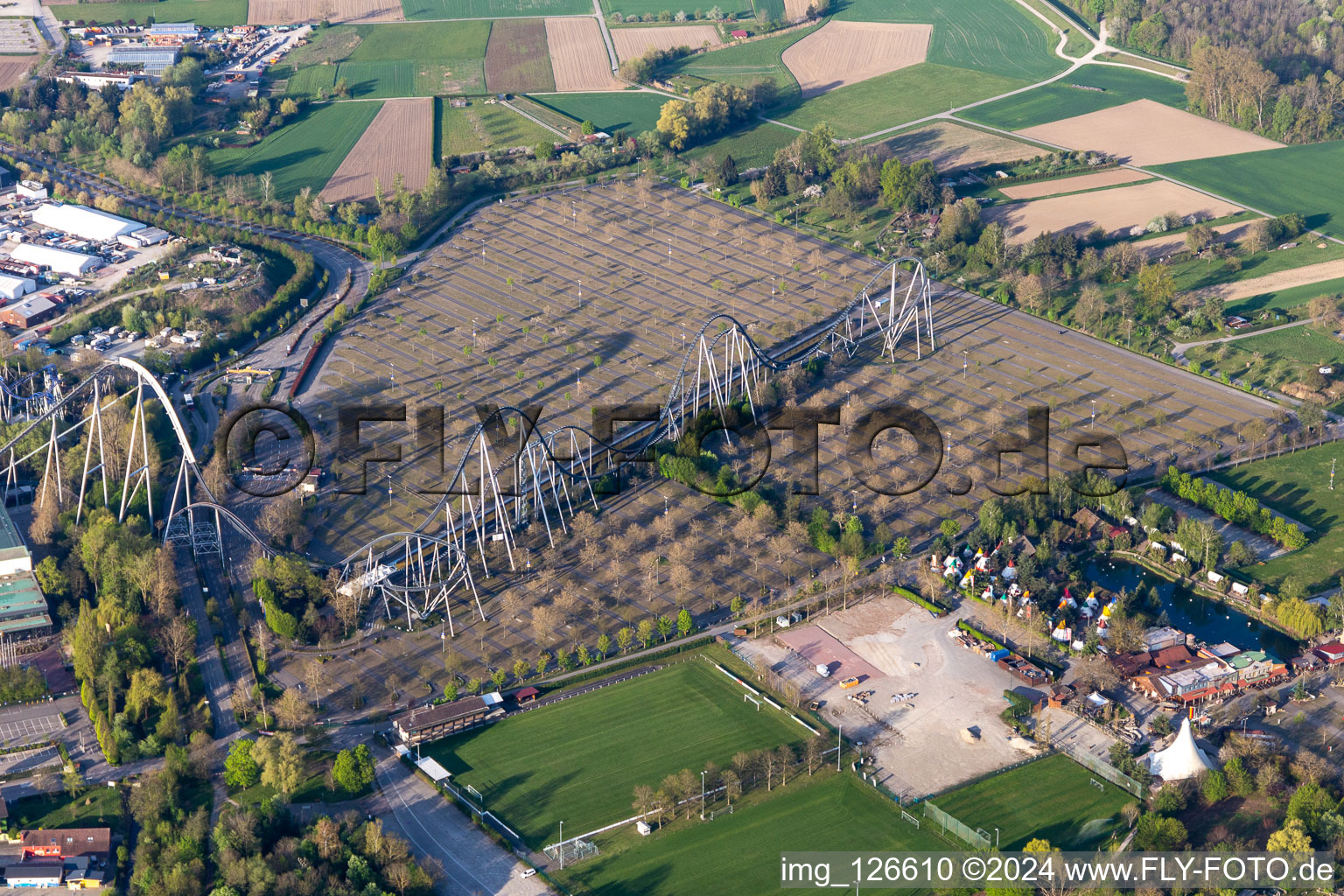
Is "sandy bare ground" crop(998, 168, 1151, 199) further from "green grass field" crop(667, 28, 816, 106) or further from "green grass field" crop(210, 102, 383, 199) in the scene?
"green grass field" crop(210, 102, 383, 199)

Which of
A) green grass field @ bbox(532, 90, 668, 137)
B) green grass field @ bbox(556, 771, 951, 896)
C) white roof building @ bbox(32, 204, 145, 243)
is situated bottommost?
Result: green grass field @ bbox(556, 771, 951, 896)

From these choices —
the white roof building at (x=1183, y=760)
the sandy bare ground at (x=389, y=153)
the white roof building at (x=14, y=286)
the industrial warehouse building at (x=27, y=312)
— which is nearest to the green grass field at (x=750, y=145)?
the sandy bare ground at (x=389, y=153)

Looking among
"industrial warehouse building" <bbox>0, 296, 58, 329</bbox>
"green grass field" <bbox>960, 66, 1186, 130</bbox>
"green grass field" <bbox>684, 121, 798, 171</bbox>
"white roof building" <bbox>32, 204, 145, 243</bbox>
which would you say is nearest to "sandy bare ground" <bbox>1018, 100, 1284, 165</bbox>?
"green grass field" <bbox>960, 66, 1186, 130</bbox>

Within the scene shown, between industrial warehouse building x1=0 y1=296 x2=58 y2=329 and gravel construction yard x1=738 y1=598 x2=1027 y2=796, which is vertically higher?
industrial warehouse building x1=0 y1=296 x2=58 y2=329

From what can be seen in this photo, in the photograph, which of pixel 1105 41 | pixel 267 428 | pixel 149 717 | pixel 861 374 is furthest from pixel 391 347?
pixel 1105 41

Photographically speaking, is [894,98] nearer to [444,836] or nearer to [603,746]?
[603,746]

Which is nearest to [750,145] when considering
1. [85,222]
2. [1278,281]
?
[1278,281]
